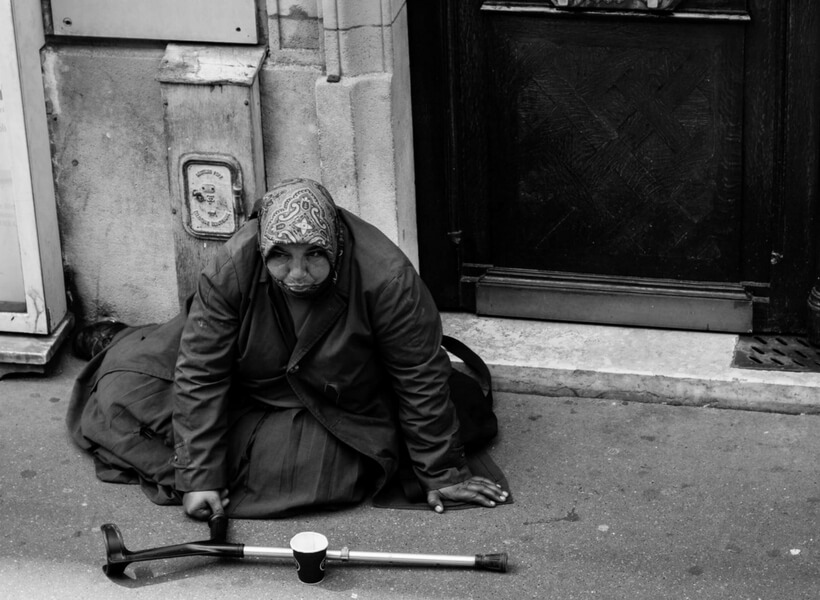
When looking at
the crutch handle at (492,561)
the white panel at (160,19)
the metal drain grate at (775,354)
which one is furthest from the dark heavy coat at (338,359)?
the metal drain grate at (775,354)

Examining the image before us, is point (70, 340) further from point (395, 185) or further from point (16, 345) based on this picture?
point (395, 185)

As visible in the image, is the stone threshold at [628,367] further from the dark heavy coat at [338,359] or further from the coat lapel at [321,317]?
the coat lapel at [321,317]

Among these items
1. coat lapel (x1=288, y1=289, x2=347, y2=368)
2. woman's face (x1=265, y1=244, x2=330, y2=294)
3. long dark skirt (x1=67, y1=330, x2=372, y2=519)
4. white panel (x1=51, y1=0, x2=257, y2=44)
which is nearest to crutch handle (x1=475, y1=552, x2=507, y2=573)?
long dark skirt (x1=67, y1=330, x2=372, y2=519)

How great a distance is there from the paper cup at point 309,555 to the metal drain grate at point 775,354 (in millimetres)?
1902

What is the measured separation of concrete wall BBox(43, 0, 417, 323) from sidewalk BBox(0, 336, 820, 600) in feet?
2.56

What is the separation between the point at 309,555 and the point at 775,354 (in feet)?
7.09

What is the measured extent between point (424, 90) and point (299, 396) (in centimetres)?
148

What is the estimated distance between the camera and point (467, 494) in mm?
5336

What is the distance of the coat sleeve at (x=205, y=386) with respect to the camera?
524cm

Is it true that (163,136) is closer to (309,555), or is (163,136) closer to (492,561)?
(309,555)

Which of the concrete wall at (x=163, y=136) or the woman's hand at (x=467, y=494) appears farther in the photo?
the concrete wall at (x=163, y=136)

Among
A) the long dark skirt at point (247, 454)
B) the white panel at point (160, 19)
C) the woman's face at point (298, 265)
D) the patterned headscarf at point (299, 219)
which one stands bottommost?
the long dark skirt at point (247, 454)

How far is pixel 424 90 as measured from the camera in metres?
6.18

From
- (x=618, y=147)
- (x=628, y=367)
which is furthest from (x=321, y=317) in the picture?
(x=618, y=147)
